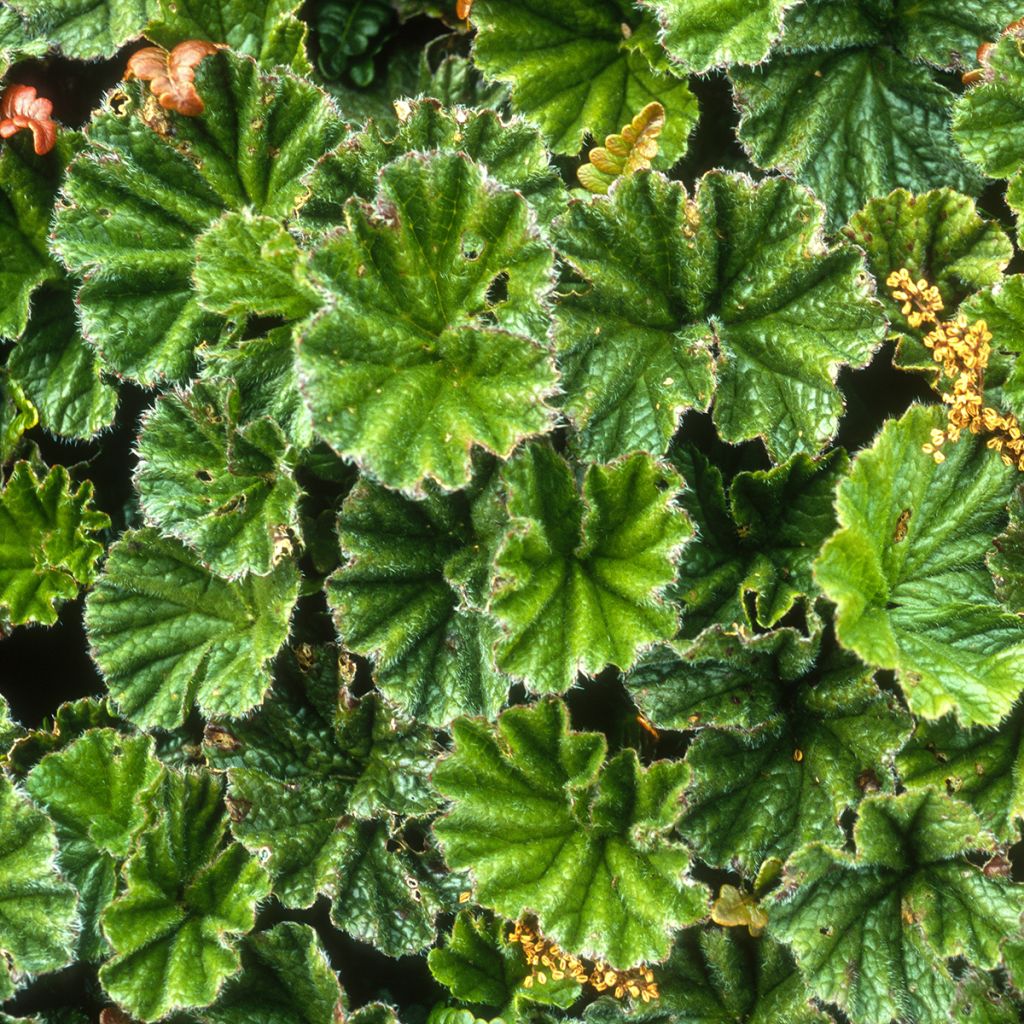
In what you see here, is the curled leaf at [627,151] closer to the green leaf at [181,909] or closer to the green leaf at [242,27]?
the green leaf at [242,27]

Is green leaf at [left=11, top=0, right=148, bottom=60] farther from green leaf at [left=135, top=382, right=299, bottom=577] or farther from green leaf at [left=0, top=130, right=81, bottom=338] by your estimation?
green leaf at [left=135, top=382, right=299, bottom=577]

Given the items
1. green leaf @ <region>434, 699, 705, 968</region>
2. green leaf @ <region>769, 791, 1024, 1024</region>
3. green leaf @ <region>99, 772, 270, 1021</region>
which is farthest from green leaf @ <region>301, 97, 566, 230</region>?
green leaf @ <region>769, 791, 1024, 1024</region>

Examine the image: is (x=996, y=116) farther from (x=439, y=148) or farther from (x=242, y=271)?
(x=242, y=271)

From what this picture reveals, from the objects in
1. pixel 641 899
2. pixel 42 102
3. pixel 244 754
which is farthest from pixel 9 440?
pixel 641 899

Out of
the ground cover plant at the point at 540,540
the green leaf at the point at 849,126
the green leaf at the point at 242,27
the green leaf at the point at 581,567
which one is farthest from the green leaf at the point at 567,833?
the green leaf at the point at 242,27

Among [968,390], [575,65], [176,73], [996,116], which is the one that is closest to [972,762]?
[968,390]

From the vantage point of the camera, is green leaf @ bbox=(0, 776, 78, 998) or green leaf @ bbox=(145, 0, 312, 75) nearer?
green leaf @ bbox=(0, 776, 78, 998)

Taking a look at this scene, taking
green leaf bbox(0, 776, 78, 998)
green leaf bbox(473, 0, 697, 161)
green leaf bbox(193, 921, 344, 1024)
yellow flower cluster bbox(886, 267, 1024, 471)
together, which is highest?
green leaf bbox(473, 0, 697, 161)

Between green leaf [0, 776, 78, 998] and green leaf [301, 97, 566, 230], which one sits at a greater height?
green leaf [301, 97, 566, 230]
